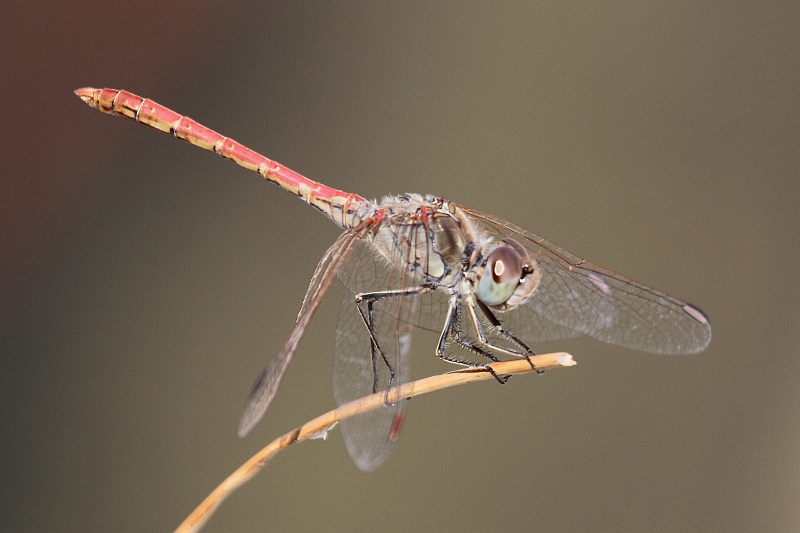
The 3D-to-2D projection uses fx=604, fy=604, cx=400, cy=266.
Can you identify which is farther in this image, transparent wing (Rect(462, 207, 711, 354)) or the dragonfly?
transparent wing (Rect(462, 207, 711, 354))

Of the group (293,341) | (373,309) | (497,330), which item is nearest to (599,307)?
(497,330)

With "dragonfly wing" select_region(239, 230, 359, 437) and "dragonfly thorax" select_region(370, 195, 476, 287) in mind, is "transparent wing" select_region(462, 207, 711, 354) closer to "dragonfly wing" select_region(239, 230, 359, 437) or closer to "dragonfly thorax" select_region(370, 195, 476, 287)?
"dragonfly thorax" select_region(370, 195, 476, 287)

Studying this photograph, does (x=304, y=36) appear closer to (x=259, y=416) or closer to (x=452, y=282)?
(x=452, y=282)

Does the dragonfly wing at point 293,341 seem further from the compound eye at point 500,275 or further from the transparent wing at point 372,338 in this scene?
the compound eye at point 500,275

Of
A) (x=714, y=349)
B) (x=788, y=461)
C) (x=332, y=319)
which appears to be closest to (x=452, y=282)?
(x=332, y=319)

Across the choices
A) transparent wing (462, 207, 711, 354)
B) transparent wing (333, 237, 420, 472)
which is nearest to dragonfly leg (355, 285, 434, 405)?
transparent wing (333, 237, 420, 472)

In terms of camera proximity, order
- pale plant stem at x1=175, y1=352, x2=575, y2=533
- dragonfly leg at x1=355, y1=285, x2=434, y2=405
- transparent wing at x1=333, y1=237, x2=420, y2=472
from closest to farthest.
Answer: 1. pale plant stem at x1=175, y1=352, x2=575, y2=533
2. transparent wing at x1=333, y1=237, x2=420, y2=472
3. dragonfly leg at x1=355, y1=285, x2=434, y2=405

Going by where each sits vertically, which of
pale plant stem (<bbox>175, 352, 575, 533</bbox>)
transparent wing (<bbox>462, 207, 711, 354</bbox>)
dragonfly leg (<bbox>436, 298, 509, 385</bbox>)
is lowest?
pale plant stem (<bbox>175, 352, 575, 533</bbox>)

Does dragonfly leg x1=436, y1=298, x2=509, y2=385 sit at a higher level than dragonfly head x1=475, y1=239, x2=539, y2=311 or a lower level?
lower

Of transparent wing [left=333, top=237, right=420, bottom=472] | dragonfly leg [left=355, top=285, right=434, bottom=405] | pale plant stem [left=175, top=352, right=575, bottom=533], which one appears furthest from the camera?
dragonfly leg [left=355, top=285, right=434, bottom=405]

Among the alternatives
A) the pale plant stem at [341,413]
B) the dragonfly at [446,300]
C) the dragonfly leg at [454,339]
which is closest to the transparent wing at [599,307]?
the dragonfly at [446,300]
